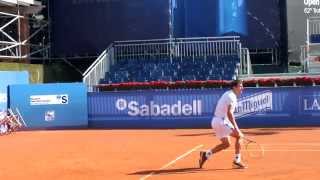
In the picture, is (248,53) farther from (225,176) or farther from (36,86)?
(225,176)

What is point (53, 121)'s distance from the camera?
2884 centimetres

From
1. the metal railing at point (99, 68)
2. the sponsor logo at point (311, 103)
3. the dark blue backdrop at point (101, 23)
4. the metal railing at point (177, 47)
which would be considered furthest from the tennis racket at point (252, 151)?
the dark blue backdrop at point (101, 23)

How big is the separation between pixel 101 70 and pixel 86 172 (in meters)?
22.6

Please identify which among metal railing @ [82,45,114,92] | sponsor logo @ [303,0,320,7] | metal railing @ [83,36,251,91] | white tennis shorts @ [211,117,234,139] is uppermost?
sponsor logo @ [303,0,320,7]

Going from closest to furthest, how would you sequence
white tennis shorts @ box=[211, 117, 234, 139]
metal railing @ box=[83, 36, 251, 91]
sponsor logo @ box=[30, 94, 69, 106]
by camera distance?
white tennis shorts @ box=[211, 117, 234, 139] < sponsor logo @ box=[30, 94, 69, 106] < metal railing @ box=[83, 36, 251, 91]

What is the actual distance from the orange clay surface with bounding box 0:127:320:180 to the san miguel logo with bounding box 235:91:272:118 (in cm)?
200

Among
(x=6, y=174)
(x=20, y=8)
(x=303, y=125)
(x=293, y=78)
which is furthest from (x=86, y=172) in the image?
(x=20, y=8)

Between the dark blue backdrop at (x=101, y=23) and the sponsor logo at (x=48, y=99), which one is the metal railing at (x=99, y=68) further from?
the sponsor logo at (x=48, y=99)

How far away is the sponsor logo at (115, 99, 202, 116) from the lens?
89.5ft

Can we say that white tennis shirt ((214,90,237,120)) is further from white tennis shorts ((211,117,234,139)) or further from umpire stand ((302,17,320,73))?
umpire stand ((302,17,320,73))

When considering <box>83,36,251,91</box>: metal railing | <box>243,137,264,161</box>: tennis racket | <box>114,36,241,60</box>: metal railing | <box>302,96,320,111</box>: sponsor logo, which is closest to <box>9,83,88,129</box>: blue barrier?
<box>83,36,251,91</box>: metal railing

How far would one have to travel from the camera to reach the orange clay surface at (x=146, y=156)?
13.3 metres

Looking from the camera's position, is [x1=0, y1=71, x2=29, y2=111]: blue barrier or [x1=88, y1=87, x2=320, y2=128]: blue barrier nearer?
[x1=88, y1=87, x2=320, y2=128]: blue barrier

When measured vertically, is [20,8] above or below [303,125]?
above
